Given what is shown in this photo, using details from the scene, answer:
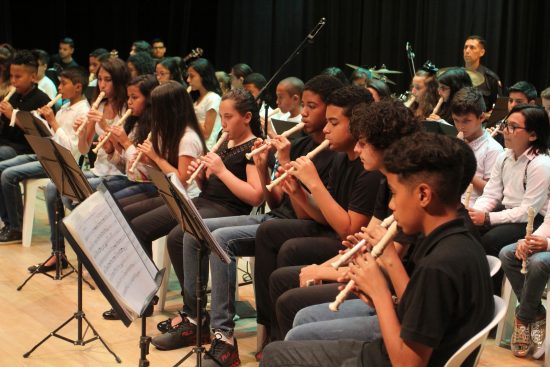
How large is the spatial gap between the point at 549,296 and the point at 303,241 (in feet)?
4.12

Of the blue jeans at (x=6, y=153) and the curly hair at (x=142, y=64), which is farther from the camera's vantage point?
the curly hair at (x=142, y=64)

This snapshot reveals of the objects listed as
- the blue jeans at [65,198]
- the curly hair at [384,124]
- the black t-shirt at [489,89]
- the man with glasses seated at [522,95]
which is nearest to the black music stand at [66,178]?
the blue jeans at [65,198]

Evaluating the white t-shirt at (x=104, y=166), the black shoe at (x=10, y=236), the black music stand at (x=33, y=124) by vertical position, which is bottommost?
the black shoe at (x=10, y=236)

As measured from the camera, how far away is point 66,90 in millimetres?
5758

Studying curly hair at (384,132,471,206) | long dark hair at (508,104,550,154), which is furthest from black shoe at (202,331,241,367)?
long dark hair at (508,104,550,154)

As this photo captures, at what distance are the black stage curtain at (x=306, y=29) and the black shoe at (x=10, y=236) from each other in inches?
204

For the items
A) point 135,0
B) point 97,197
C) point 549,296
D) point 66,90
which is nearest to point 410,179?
point 97,197

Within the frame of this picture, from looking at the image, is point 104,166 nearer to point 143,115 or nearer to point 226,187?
point 143,115

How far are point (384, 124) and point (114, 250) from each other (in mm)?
1110

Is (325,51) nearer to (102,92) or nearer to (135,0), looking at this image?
(135,0)

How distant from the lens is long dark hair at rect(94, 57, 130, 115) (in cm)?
547

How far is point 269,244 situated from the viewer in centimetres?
381

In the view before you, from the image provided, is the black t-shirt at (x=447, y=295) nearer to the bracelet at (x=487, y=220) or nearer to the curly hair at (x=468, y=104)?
the bracelet at (x=487, y=220)

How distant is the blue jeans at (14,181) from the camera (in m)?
5.89
